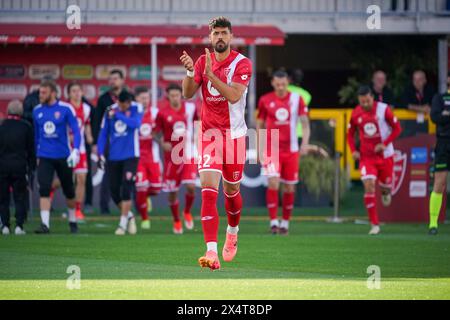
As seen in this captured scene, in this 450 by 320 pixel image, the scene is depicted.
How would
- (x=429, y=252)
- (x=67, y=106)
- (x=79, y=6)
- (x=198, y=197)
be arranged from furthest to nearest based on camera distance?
(x=79, y=6) < (x=198, y=197) < (x=67, y=106) < (x=429, y=252)

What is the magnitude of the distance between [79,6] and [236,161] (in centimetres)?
1557

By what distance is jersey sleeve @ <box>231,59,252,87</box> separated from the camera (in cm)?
1320

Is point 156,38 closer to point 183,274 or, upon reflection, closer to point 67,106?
point 67,106

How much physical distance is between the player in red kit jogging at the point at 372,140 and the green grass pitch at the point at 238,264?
0.73 metres

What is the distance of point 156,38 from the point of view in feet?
86.0

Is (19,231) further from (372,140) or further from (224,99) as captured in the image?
(224,99)

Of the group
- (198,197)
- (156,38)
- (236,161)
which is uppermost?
(156,38)

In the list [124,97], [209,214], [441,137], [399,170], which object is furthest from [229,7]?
[209,214]

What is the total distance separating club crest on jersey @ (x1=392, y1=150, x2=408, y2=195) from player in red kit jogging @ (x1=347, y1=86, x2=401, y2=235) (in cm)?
210

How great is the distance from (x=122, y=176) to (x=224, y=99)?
6557 mm

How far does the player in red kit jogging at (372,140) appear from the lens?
20016 mm

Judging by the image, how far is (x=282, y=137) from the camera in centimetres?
1964

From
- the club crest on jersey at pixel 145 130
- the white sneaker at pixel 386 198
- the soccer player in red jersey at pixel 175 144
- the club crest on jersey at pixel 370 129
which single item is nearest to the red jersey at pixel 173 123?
the soccer player in red jersey at pixel 175 144
